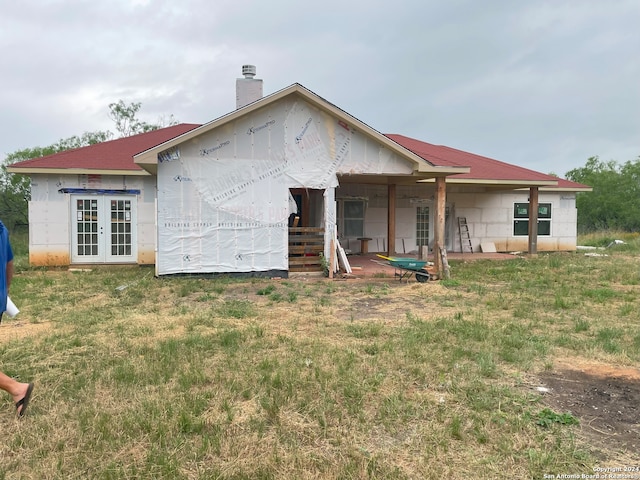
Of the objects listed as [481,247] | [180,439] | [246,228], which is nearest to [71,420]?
[180,439]

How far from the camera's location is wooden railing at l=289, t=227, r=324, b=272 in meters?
12.7

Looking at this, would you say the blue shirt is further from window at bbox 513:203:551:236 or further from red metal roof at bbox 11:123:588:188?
window at bbox 513:203:551:236

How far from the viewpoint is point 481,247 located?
1909 cm

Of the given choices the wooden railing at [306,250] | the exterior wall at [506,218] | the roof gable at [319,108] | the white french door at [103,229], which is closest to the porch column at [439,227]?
the roof gable at [319,108]

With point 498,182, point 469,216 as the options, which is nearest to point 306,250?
point 498,182

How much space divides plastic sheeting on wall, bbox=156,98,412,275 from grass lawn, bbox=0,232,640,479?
297 cm

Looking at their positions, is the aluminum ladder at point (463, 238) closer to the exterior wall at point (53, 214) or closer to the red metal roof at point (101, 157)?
the red metal roof at point (101, 157)

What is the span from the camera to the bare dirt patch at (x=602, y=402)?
338 centimetres

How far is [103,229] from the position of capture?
550 inches

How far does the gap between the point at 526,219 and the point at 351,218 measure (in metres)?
8.04

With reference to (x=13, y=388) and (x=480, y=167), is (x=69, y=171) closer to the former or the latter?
(x=13, y=388)

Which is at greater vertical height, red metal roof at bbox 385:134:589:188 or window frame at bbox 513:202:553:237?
red metal roof at bbox 385:134:589:188

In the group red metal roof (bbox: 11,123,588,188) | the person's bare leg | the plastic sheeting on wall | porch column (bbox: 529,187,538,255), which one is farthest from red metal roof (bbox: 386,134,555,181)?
the person's bare leg

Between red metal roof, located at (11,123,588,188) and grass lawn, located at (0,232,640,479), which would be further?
red metal roof, located at (11,123,588,188)
